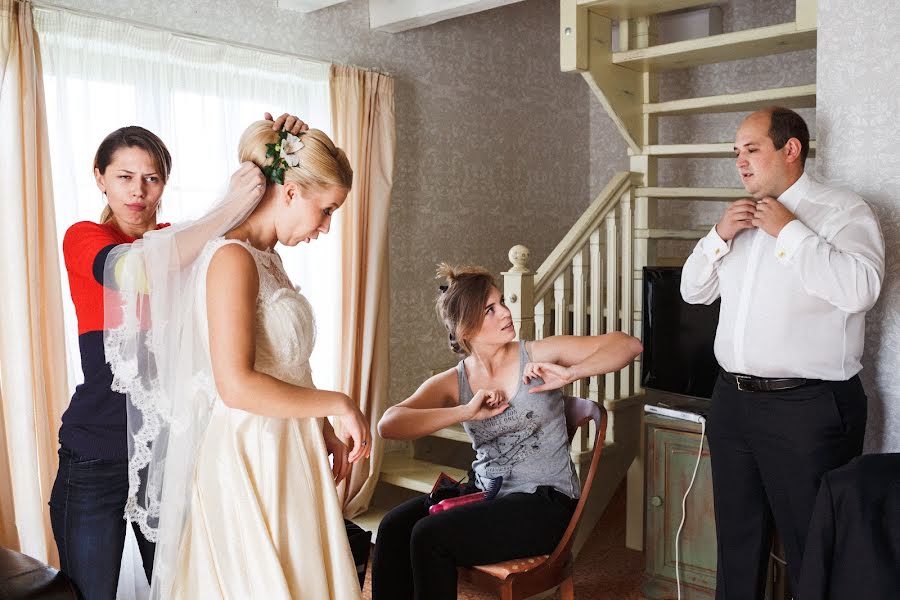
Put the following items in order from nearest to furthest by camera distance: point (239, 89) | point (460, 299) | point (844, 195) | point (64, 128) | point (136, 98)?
point (844, 195)
point (460, 299)
point (64, 128)
point (136, 98)
point (239, 89)

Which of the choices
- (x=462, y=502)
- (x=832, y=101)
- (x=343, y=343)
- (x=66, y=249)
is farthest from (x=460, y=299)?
(x=343, y=343)

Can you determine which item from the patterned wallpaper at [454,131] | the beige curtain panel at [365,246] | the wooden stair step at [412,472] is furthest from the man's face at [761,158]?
the patterned wallpaper at [454,131]

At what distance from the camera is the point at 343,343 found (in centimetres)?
407

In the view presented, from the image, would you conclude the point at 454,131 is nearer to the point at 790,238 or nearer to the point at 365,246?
the point at 365,246

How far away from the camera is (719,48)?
141 inches

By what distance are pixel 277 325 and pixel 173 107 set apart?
2032mm

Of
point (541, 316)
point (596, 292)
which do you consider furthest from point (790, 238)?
point (596, 292)

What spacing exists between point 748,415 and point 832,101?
1.03 metres

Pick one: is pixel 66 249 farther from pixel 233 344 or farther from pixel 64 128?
Result: pixel 64 128

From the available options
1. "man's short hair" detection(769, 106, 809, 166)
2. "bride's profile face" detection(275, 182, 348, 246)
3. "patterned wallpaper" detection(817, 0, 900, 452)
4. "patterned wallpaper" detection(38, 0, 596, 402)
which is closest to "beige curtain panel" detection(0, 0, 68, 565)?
"patterned wallpaper" detection(38, 0, 596, 402)

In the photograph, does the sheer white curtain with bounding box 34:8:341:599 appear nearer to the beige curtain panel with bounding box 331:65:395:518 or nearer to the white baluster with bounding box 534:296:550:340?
the beige curtain panel with bounding box 331:65:395:518

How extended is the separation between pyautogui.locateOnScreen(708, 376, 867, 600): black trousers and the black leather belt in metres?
0.02

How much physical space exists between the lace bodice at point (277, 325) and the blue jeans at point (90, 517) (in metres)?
0.43

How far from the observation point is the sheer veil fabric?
1.75 meters
